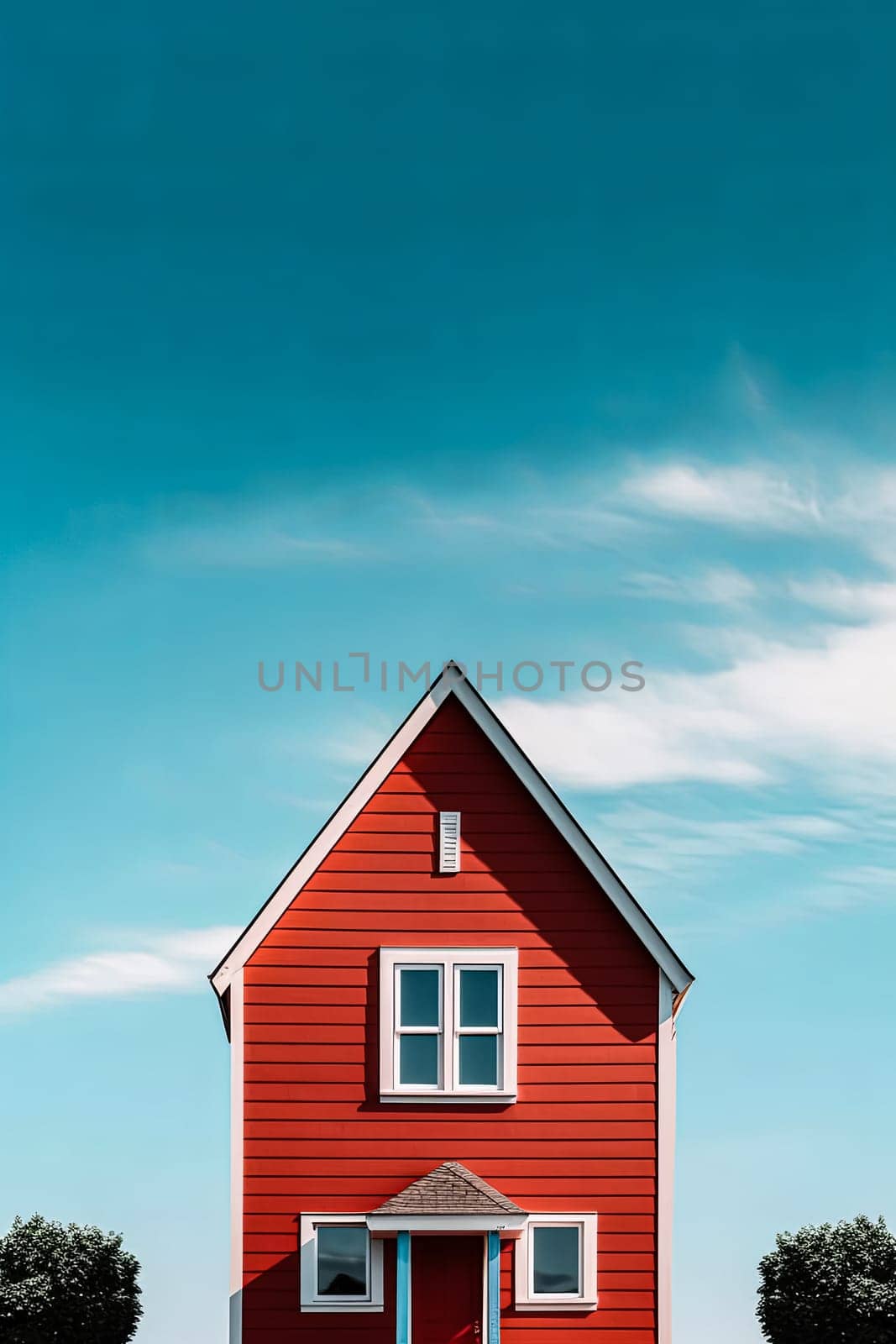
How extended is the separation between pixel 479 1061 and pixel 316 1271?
128 inches

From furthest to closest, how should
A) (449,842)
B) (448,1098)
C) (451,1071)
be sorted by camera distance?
Answer: 1. (449,842)
2. (451,1071)
3. (448,1098)

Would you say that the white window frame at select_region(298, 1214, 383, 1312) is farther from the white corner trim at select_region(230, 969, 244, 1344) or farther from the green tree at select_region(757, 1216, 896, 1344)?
the green tree at select_region(757, 1216, 896, 1344)

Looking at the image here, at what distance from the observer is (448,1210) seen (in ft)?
55.8

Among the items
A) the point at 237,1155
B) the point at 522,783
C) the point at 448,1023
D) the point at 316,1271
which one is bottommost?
the point at 316,1271

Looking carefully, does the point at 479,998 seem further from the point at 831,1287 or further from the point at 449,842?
the point at 831,1287

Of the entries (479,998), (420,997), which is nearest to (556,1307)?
(479,998)

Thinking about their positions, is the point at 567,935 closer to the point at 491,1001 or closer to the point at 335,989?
the point at 491,1001

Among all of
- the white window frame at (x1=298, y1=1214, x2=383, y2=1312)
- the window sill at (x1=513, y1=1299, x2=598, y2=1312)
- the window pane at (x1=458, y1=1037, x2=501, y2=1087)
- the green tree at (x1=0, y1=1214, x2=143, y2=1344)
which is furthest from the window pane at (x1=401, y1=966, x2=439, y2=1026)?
the green tree at (x1=0, y1=1214, x2=143, y2=1344)

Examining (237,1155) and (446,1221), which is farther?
(237,1155)

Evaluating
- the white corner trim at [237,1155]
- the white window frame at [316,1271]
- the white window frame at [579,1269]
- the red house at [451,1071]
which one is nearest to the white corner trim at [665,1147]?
the red house at [451,1071]

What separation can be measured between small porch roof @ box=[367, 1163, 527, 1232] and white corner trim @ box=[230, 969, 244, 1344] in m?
1.71

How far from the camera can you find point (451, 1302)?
17719mm

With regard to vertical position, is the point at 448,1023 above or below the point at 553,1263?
above

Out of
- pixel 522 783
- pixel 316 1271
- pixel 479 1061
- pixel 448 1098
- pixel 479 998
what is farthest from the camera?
pixel 522 783
